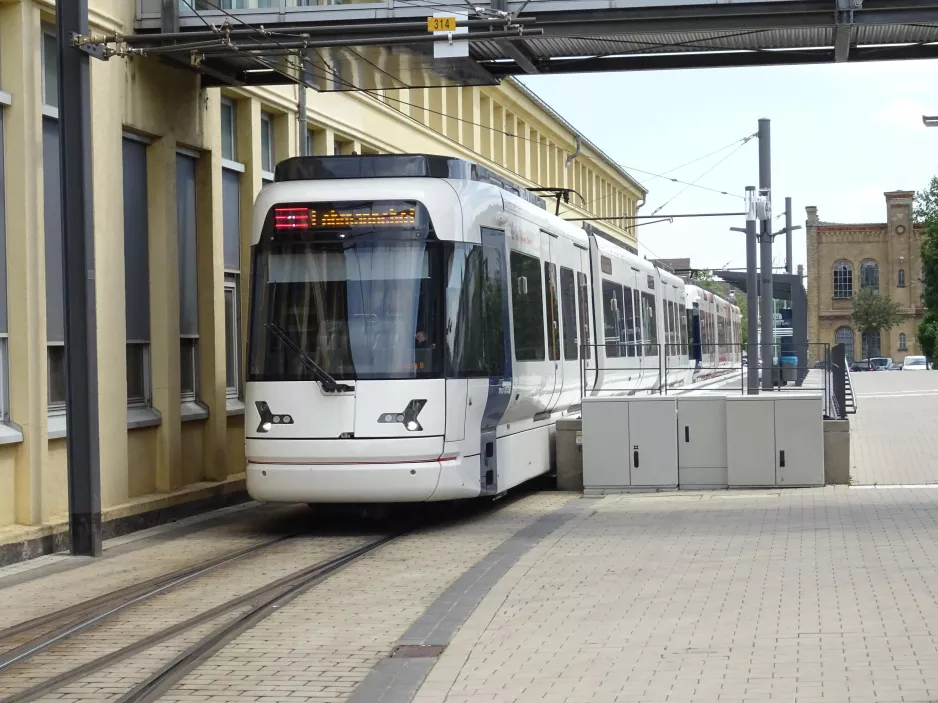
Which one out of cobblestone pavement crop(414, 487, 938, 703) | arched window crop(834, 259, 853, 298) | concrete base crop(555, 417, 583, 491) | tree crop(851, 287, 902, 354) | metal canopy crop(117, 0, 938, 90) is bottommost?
cobblestone pavement crop(414, 487, 938, 703)

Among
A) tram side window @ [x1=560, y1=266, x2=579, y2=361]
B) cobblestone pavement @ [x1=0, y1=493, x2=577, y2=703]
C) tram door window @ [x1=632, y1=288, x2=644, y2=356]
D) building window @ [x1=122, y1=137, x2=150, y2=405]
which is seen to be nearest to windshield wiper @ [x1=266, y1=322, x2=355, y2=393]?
cobblestone pavement @ [x1=0, y1=493, x2=577, y2=703]

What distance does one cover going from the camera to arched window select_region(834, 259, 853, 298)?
100m

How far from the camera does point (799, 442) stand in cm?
1792

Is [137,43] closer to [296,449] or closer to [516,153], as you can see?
[296,449]

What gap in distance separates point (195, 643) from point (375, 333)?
5.62 meters

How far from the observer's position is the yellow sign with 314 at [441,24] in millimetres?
14359

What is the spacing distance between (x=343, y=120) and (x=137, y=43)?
9065 millimetres

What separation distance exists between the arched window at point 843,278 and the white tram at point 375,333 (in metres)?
88.1

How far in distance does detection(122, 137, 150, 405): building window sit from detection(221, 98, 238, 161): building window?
8.84ft

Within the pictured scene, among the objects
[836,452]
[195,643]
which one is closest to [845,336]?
[836,452]

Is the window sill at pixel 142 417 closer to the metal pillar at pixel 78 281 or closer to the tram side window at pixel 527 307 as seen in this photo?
the metal pillar at pixel 78 281

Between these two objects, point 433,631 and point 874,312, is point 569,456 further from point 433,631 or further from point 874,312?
point 874,312

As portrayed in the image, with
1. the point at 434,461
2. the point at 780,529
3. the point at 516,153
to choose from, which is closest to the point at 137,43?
the point at 434,461

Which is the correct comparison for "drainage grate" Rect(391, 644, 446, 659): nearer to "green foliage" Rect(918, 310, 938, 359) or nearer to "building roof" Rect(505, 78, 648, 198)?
"building roof" Rect(505, 78, 648, 198)
